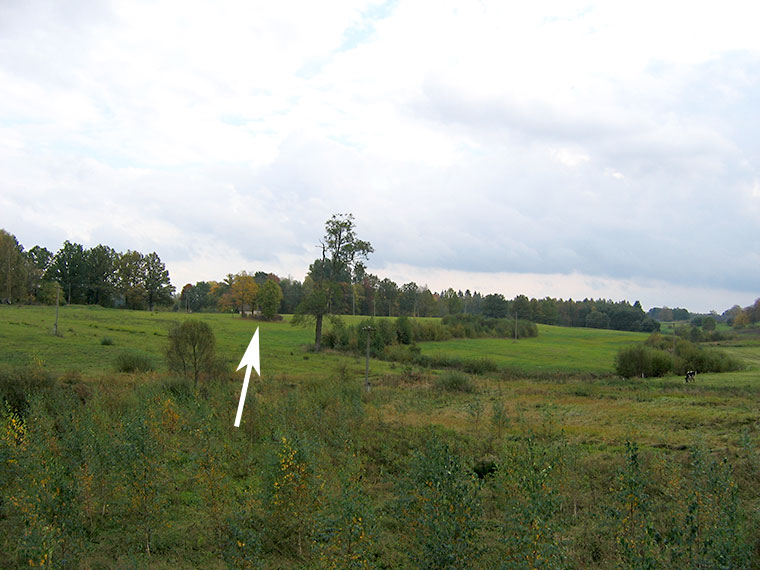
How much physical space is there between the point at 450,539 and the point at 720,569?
3151 millimetres

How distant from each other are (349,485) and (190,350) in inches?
779

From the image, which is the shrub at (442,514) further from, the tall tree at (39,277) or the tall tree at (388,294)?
the tall tree at (388,294)

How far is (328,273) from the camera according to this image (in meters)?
54.5

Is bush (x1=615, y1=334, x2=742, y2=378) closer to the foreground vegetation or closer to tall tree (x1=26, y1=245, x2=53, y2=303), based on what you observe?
the foreground vegetation

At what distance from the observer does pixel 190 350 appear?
26703mm

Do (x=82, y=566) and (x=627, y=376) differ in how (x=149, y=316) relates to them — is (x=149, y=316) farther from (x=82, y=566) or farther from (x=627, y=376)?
(x=82, y=566)

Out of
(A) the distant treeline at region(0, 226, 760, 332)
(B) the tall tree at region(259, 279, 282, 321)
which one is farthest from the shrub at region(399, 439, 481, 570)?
(B) the tall tree at region(259, 279, 282, 321)

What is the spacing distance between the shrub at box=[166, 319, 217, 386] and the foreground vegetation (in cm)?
116

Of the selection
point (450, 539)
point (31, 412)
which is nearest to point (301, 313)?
point (31, 412)

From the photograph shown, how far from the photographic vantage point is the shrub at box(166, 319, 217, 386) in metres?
26.6

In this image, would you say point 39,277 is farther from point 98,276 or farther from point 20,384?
point 20,384

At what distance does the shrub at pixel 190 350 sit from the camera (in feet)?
87.1

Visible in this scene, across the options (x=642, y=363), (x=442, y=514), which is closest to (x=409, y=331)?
(x=642, y=363)

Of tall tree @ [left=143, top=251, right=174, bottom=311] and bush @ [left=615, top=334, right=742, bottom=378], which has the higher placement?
tall tree @ [left=143, top=251, right=174, bottom=311]
